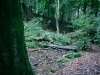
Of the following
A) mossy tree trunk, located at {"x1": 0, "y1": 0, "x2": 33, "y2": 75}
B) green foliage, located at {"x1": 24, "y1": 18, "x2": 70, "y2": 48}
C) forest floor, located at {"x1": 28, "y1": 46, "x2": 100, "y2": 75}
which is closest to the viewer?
mossy tree trunk, located at {"x1": 0, "y1": 0, "x2": 33, "y2": 75}

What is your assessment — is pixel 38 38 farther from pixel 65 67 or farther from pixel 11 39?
pixel 11 39

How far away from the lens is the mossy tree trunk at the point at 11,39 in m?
4.39

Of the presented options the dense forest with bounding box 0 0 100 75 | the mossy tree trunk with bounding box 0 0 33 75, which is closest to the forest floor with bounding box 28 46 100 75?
the dense forest with bounding box 0 0 100 75

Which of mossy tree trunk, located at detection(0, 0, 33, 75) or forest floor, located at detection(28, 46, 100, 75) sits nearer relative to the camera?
mossy tree trunk, located at detection(0, 0, 33, 75)

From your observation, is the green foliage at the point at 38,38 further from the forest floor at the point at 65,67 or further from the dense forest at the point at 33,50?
the forest floor at the point at 65,67

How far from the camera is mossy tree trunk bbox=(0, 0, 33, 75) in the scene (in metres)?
4.39

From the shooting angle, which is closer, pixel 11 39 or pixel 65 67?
pixel 11 39

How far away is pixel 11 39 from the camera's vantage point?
451 cm

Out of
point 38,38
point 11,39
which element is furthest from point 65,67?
point 38,38

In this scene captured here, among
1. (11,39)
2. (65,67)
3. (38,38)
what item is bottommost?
(65,67)

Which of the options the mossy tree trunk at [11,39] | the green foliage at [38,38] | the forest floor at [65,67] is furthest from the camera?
the green foliage at [38,38]

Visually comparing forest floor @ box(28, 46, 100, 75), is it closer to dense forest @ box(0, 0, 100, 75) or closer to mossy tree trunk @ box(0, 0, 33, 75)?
dense forest @ box(0, 0, 100, 75)

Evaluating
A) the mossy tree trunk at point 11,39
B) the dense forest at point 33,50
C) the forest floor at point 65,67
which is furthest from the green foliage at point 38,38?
the mossy tree trunk at point 11,39

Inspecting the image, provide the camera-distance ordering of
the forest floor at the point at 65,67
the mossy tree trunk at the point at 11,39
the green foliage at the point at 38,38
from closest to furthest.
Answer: the mossy tree trunk at the point at 11,39 → the forest floor at the point at 65,67 → the green foliage at the point at 38,38
